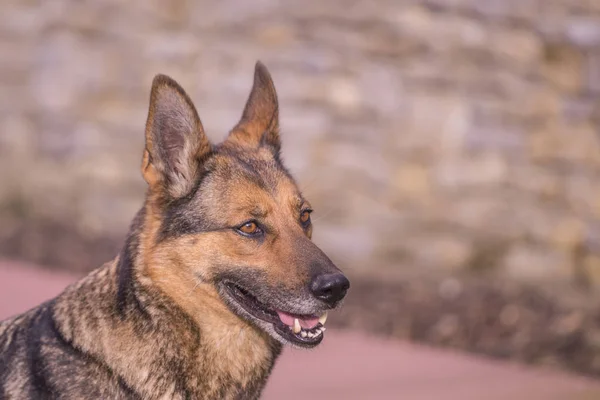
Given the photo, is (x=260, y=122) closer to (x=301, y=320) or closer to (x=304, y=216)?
(x=304, y=216)

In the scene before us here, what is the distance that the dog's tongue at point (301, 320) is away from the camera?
15.5 ft

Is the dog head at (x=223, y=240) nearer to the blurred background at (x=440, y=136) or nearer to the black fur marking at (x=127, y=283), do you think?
the black fur marking at (x=127, y=283)

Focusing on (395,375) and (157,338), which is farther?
(395,375)

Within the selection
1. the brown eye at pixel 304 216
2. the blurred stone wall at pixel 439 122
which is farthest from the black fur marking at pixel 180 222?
the blurred stone wall at pixel 439 122

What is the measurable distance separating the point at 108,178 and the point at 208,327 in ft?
19.3

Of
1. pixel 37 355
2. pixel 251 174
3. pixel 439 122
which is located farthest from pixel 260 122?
pixel 439 122

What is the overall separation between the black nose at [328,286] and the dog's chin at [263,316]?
0.71ft

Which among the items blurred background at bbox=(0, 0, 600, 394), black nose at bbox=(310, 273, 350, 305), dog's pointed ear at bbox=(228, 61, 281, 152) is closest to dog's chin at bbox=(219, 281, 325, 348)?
black nose at bbox=(310, 273, 350, 305)

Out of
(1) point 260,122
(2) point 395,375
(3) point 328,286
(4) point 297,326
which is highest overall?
(1) point 260,122

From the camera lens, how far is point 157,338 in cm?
459

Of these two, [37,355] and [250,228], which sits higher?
[250,228]

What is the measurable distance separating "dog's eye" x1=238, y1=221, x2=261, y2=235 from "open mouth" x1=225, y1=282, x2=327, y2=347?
28 centimetres

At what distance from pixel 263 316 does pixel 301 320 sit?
20 centimetres

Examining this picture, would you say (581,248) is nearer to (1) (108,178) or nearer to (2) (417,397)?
(2) (417,397)
